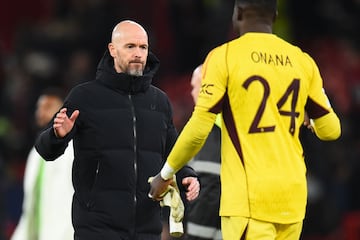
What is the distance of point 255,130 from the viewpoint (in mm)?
8117

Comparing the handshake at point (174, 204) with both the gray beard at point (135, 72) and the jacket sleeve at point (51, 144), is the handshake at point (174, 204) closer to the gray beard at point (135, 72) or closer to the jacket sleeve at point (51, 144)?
the jacket sleeve at point (51, 144)

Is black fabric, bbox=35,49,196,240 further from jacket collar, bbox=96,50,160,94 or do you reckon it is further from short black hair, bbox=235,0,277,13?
short black hair, bbox=235,0,277,13

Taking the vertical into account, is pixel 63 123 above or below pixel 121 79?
below

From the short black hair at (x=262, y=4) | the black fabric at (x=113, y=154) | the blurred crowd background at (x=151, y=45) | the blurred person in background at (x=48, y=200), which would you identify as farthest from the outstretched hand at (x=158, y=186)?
the blurred crowd background at (x=151, y=45)

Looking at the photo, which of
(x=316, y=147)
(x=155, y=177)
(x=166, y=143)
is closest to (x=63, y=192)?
(x=166, y=143)

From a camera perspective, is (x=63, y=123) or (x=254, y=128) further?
(x=63, y=123)

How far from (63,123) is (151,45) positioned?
9.83 meters

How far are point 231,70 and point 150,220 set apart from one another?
53.0 inches

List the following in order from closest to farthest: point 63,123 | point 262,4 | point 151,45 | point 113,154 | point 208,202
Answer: point 262,4 → point 63,123 → point 113,154 → point 208,202 → point 151,45

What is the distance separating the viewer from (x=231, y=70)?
809 cm

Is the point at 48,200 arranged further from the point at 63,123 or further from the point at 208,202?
the point at 63,123

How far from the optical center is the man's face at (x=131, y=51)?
9.02 m

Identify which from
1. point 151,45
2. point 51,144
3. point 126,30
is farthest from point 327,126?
point 151,45

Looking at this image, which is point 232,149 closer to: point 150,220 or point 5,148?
point 150,220
